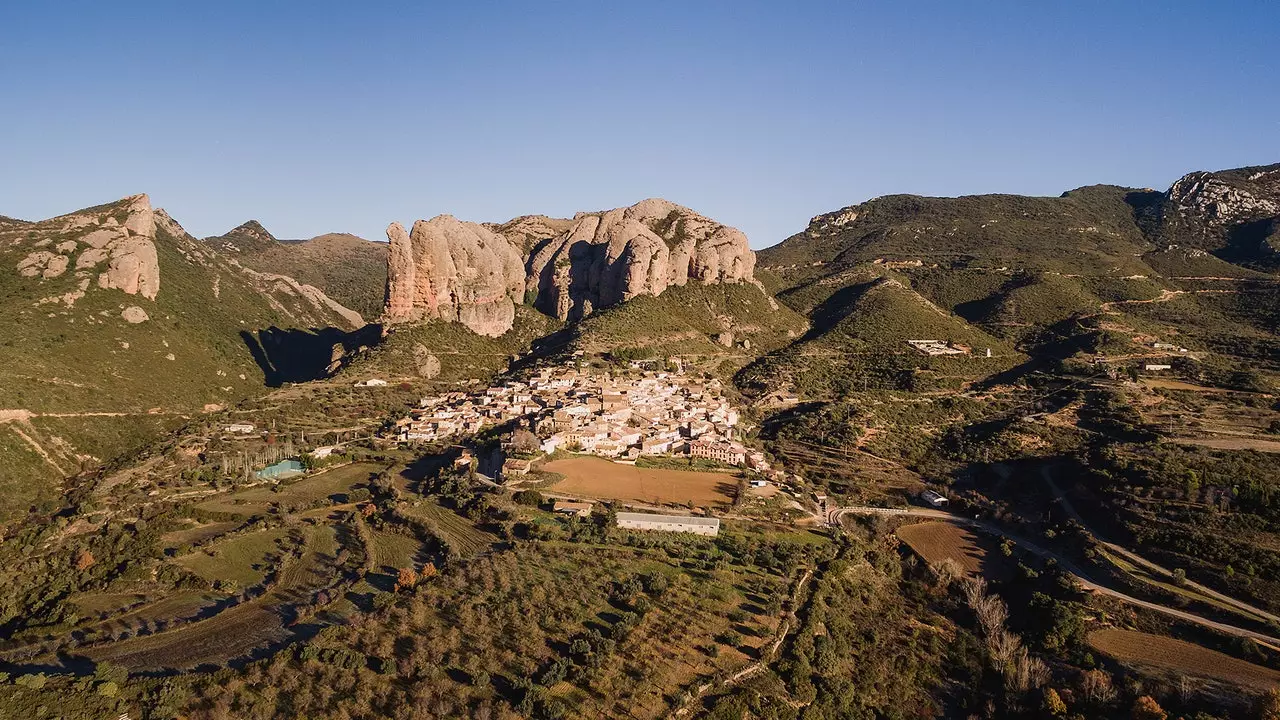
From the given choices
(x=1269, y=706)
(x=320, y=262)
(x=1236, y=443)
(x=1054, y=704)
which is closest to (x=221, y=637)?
(x=1054, y=704)

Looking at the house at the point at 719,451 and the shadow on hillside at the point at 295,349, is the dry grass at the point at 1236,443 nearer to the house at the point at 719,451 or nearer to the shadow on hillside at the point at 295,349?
the house at the point at 719,451

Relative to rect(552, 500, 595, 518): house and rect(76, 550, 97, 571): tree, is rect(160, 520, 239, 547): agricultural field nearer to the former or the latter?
rect(76, 550, 97, 571): tree

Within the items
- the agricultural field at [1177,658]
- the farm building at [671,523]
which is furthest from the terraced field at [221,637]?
the agricultural field at [1177,658]

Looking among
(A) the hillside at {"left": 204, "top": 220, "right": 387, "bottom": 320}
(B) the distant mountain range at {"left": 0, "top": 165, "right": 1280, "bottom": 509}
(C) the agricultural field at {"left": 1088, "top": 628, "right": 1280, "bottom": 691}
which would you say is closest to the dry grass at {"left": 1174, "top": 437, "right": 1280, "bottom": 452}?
(C) the agricultural field at {"left": 1088, "top": 628, "right": 1280, "bottom": 691}

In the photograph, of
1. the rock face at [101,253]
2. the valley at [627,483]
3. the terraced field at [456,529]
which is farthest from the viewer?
the rock face at [101,253]

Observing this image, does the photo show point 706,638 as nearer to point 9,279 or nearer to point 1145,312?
point 9,279

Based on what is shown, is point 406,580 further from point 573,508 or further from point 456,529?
point 573,508

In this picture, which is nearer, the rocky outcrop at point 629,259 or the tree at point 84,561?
the tree at point 84,561

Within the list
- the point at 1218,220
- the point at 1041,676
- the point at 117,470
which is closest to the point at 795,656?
the point at 1041,676

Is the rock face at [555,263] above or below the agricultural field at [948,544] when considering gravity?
above
